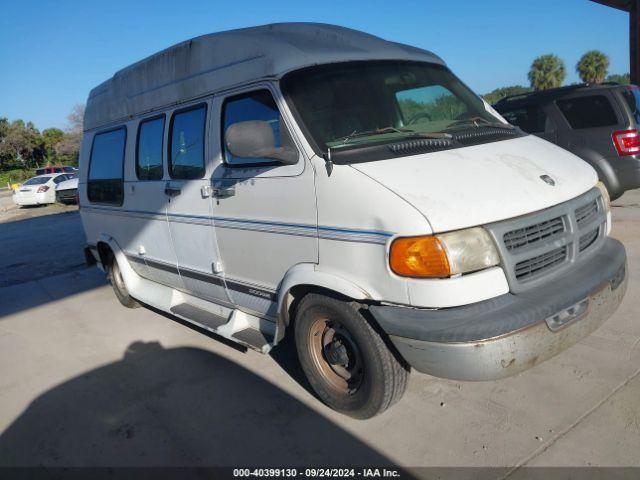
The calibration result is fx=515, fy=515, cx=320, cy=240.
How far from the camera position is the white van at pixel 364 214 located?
2.65 meters

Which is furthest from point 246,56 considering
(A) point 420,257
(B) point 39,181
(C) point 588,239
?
(B) point 39,181

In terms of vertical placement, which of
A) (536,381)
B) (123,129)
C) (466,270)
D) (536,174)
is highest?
(123,129)

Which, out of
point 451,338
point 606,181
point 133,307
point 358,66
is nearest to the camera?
point 451,338

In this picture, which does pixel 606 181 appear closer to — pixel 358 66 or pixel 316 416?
pixel 358 66

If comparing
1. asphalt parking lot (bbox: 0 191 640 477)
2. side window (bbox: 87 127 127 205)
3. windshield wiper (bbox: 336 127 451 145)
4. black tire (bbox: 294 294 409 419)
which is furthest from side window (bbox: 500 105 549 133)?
black tire (bbox: 294 294 409 419)

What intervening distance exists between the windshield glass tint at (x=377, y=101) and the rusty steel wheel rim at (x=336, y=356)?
3.77ft

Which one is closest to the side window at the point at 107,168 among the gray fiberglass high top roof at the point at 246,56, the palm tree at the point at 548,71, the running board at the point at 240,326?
the gray fiberglass high top roof at the point at 246,56

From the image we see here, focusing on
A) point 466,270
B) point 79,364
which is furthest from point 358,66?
point 79,364

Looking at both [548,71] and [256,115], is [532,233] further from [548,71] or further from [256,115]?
[548,71]

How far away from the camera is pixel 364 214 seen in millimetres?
2789

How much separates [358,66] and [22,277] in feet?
23.8

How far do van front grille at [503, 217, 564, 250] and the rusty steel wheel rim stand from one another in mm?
1071

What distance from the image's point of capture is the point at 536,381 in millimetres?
3490

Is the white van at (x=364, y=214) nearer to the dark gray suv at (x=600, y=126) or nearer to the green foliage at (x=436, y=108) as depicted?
the green foliage at (x=436, y=108)
